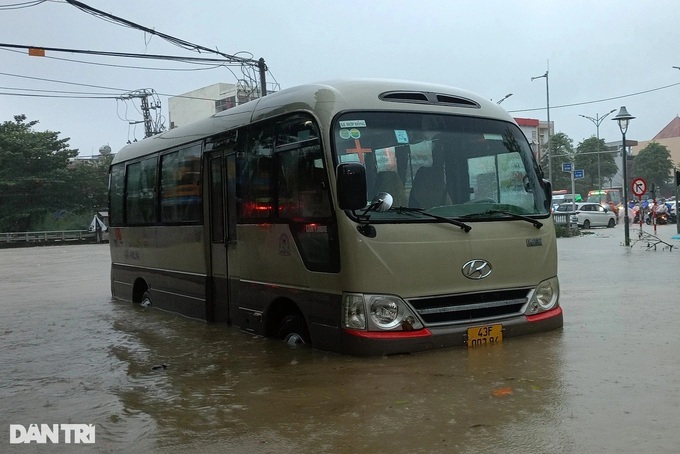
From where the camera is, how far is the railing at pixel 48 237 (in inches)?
1932

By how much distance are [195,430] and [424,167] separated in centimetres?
303

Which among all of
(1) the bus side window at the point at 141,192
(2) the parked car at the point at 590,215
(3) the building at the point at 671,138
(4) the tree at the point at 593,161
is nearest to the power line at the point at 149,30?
(1) the bus side window at the point at 141,192

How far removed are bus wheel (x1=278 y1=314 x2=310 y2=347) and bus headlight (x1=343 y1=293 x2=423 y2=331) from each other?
916 mm

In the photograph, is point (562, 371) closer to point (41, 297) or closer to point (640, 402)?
point (640, 402)

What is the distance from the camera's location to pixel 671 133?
117 metres

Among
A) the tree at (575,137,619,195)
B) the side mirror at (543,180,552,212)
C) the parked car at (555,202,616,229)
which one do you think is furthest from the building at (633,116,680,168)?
the side mirror at (543,180,552,212)

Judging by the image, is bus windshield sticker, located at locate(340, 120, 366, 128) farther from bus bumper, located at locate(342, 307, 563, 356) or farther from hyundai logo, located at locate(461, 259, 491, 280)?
bus bumper, located at locate(342, 307, 563, 356)

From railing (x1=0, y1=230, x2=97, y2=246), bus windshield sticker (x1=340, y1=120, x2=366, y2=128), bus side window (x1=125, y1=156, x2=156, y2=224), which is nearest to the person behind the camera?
bus windshield sticker (x1=340, y1=120, x2=366, y2=128)

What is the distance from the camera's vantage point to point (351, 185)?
579 centimetres

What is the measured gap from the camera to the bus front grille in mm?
6188

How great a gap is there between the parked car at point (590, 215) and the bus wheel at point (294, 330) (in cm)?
3734

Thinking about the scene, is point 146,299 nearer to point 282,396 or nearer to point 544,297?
point 282,396

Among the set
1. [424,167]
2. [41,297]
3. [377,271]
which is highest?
[424,167]

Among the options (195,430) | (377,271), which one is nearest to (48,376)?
(195,430)
